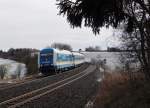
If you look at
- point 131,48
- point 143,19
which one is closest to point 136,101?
point 143,19

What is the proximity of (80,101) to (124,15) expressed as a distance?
349 inches

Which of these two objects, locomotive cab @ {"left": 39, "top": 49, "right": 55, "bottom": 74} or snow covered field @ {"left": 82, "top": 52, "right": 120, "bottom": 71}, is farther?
locomotive cab @ {"left": 39, "top": 49, "right": 55, "bottom": 74}

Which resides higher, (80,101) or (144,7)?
(144,7)

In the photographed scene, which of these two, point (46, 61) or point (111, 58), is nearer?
point (46, 61)

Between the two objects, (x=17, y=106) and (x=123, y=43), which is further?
(x=123, y=43)

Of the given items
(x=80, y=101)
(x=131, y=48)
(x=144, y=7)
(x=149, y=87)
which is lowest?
(x=80, y=101)

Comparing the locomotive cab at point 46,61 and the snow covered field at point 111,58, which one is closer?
the snow covered field at point 111,58

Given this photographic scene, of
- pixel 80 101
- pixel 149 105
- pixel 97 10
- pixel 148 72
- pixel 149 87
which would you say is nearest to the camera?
pixel 97 10

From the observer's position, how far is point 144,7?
849 centimetres

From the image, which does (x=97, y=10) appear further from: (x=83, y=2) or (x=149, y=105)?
(x=149, y=105)

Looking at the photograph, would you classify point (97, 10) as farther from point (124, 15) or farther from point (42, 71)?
point (42, 71)

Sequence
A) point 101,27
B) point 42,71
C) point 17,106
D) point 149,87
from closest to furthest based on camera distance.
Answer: point 101,27 < point 149,87 < point 17,106 < point 42,71

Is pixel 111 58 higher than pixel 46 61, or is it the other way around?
pixel 111 58

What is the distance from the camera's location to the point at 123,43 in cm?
1684
